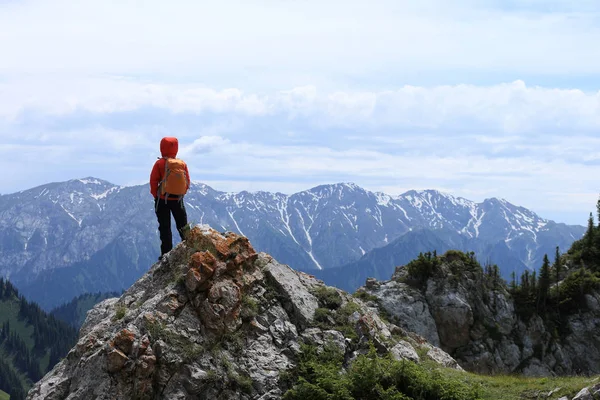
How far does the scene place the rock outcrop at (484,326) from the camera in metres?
43.9

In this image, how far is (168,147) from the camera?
21656 mm

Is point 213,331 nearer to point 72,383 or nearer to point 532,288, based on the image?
point 72,383

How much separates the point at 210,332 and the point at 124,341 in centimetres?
254

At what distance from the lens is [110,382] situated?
16.8m

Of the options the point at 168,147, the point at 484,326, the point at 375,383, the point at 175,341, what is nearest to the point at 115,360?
the point at 175,341

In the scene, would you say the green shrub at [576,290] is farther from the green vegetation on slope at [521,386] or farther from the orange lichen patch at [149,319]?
the orange lichen patch at [149,319]

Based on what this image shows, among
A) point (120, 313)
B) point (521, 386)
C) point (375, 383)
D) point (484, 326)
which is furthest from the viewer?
point (484, 326)

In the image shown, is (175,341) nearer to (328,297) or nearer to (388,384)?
(328,297)

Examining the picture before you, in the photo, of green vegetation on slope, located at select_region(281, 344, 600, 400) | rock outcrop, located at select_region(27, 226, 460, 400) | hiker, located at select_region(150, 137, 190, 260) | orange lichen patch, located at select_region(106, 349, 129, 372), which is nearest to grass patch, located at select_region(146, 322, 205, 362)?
rock outcrop, located at select_region(27, 226, 460, 400)

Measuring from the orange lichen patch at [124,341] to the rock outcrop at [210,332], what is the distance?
0.03m

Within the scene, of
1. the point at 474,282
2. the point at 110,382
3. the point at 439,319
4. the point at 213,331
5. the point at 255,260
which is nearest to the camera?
the point at 110,382

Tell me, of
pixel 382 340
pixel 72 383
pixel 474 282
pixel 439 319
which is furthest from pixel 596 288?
pixel 72 383

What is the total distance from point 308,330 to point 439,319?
27.1m

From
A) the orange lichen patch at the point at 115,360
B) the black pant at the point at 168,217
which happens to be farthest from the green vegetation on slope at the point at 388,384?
the black pant at the point at 168,217
